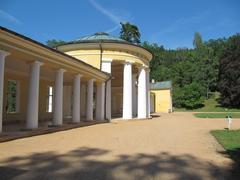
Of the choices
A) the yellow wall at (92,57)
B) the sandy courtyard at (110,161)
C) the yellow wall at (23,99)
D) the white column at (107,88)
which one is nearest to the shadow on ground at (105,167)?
the sandy courtyard at (110,161)

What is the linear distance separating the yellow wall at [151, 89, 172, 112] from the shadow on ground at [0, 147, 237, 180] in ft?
177

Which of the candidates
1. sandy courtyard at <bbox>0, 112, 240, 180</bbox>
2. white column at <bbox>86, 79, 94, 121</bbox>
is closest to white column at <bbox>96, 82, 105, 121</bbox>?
white column at <bbox>86, 79, 94, 121</bbox>

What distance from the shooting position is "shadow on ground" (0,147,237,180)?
6.86m

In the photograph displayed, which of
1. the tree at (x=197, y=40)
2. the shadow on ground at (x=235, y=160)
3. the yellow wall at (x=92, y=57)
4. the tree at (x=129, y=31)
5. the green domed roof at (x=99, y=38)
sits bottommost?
the shadow on ground at (x=235, y=160)

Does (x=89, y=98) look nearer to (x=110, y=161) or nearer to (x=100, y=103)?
(x=100, y=103)

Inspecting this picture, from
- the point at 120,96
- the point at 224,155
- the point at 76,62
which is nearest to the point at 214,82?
the point at 120,96

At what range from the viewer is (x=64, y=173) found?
6.96m

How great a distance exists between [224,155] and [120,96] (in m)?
41.8

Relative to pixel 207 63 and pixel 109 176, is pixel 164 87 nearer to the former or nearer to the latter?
pixel 207 63

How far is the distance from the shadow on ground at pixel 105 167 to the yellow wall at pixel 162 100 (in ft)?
177

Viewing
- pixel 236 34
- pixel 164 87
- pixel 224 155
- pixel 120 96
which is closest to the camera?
pixel 224 155

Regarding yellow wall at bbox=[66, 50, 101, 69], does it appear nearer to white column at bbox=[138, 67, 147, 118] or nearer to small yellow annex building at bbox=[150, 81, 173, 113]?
white column at bbox=[138, 67, 147, 118]

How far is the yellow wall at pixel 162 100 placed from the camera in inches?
2488

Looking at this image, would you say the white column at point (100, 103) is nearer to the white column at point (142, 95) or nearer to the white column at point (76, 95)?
the white column at point (76, 95)
